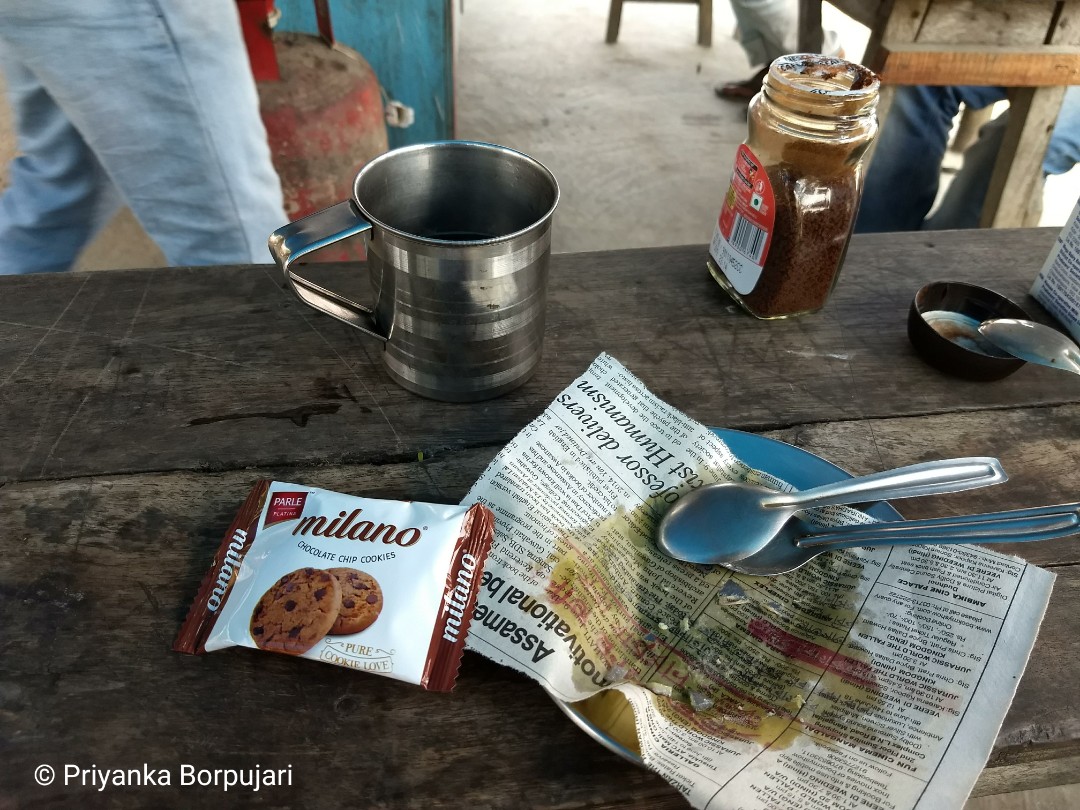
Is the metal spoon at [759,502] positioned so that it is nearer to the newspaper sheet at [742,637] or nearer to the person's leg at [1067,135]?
the newspaper sheet at [742,637]

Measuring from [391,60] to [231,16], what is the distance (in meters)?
0.82

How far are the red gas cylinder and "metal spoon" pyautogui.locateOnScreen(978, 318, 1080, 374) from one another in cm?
96

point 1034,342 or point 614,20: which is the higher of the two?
point 1034,342

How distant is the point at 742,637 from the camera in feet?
1.53

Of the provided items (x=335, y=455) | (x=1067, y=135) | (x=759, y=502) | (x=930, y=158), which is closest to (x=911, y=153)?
(x=930, y=158)

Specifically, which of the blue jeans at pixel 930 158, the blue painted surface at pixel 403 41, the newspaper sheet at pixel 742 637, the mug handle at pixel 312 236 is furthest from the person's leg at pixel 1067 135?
the mug handle at pixel 312 236

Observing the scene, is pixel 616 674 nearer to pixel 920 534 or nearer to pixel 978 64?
pixel 920 534

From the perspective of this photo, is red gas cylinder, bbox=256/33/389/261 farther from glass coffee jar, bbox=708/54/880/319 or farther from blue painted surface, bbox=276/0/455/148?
glass coffee jar, bbox=708/54/880/319

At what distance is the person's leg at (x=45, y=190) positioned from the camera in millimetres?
1060

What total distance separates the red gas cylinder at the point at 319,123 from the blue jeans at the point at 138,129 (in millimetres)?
191

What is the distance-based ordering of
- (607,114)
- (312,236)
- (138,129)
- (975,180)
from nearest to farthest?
(312,236) < (138,129) < (975,180) < (607,114)

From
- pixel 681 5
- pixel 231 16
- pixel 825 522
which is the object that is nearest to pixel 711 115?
pixel 681 5

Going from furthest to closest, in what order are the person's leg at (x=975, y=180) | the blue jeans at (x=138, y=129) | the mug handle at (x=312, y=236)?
1. the person's leg at (x=975, y=180)
2. the blue jeans at (x=138, y=129)
3. the mug handle at (x=312, y=236)

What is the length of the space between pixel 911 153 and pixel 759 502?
141 centimetres
